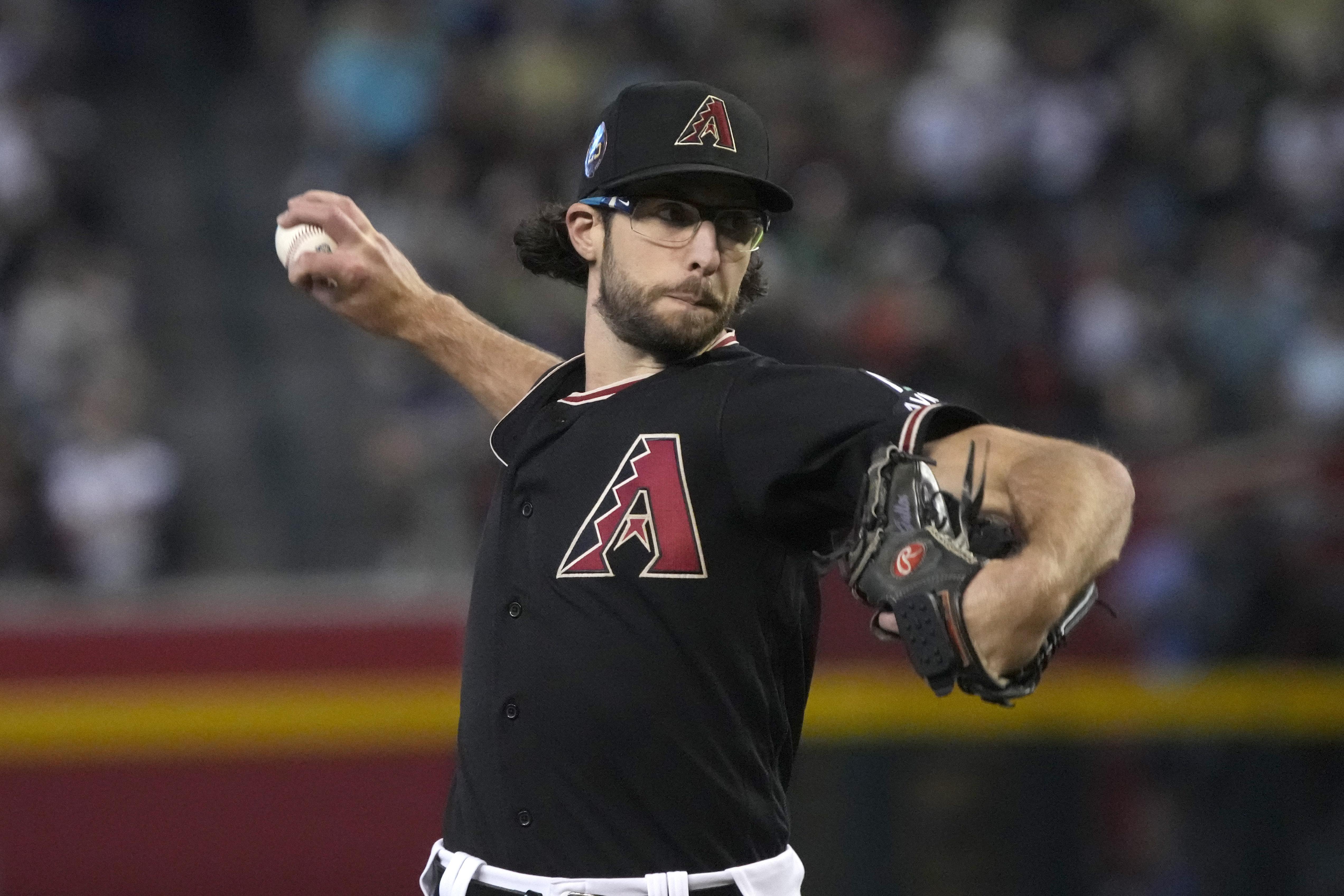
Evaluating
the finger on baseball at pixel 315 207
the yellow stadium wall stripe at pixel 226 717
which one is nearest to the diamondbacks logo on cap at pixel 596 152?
the finger on baseball at pixel 315 207

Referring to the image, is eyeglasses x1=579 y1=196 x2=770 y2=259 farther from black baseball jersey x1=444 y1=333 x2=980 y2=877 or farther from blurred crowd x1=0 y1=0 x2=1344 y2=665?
blurred crowd x1=0 y1=0 x2=1344 y2=665

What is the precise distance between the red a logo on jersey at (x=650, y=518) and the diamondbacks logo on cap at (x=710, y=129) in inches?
21.2

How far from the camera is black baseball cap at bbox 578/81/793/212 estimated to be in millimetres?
3225

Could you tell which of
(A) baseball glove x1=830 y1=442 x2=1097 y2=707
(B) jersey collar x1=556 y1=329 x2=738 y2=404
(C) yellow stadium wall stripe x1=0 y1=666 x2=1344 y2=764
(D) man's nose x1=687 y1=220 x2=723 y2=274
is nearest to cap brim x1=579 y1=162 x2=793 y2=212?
(D) man's nose x1=687 y1=220 x2=723 y2=274

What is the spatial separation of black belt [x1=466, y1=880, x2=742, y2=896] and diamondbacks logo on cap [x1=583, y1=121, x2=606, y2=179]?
1329 millimetres

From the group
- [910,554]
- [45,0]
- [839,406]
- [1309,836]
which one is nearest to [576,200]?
[839,406]

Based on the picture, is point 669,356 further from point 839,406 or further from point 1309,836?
point 1309,836

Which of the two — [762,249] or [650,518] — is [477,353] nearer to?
[650,518]

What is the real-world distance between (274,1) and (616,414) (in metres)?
10.4

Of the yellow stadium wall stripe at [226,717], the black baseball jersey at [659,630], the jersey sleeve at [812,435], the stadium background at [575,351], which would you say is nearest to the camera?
the jersey sleeve at [812,435]

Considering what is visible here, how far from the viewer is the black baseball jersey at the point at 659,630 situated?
10.1 ft

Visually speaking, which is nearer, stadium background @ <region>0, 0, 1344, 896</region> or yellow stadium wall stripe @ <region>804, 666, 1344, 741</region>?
yellow stadium wall stripe @ <region>804, 666, 1344, 741</region>

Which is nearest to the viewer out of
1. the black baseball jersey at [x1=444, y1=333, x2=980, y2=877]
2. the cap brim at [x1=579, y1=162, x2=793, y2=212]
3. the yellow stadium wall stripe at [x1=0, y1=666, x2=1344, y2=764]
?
the black baseball jersey at [x1=444, y1=333, x2=980, y2=877]

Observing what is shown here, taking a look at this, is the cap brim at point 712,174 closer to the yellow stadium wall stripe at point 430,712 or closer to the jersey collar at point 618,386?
the jersey collar at point 618,386
